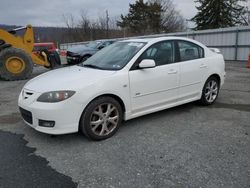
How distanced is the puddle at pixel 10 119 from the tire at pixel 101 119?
1985 mm

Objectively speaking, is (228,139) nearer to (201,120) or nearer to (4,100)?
(201,120)

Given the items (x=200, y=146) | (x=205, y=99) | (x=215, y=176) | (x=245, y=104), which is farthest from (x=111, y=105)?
(x=245, y=104)

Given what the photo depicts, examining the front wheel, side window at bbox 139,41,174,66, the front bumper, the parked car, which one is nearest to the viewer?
the front bumper

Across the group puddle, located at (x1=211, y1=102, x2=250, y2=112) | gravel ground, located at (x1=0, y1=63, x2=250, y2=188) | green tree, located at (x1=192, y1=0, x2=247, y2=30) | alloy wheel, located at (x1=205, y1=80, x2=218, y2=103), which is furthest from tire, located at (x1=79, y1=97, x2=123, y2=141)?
green tree, located at (x1=192, y1=0, x2=247, y2=30)

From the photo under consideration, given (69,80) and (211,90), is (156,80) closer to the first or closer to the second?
(69,80)

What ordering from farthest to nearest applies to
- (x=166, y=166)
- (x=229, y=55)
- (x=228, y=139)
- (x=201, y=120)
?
(x=229, y=55) → (x=201, y=120) → (x=228, y=139) → (x=166, y=166)

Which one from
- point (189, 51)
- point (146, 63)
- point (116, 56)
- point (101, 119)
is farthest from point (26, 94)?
point (189, 51)

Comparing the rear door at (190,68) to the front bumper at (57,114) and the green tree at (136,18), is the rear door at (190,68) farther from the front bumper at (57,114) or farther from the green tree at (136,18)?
the green tree at (136,18)

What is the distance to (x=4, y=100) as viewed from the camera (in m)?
6.96

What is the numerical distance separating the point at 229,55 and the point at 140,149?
14.6 meters

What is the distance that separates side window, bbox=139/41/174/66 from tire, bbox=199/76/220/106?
1.23m

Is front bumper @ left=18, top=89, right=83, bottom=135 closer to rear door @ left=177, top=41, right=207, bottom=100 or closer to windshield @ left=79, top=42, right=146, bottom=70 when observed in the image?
windshield @ left=79, top=42, right=146, bottom=70

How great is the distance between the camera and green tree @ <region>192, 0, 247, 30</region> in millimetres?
30750

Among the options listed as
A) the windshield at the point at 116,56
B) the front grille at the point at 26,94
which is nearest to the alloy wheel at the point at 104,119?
the windshield at the point at 116,56
